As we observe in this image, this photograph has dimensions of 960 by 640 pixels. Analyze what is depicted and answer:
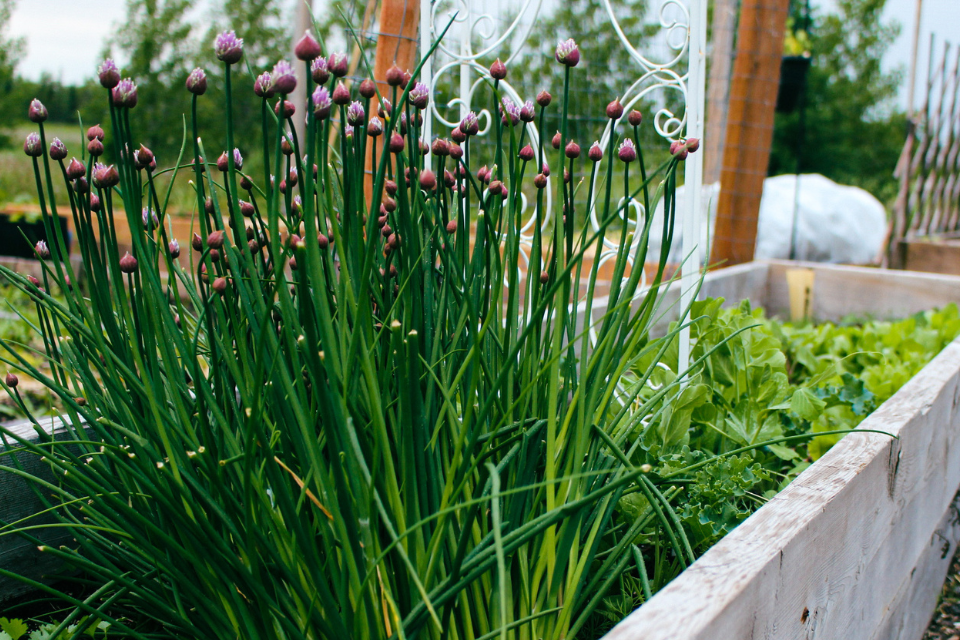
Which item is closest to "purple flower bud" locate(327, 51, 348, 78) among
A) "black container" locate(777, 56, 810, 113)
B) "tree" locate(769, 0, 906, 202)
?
"black container" locate(777, 56, 810, 113)

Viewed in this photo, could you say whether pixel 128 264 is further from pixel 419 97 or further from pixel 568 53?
pixel 568 53

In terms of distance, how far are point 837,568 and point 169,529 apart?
0.93 m

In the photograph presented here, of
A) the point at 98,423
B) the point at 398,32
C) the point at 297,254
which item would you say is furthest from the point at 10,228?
the point at 297,254

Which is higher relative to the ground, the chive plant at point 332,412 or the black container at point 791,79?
the black container at point 791,79

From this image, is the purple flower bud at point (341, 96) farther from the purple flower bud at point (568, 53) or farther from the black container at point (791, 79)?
the black container at point (791, 79)

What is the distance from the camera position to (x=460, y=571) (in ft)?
2.24

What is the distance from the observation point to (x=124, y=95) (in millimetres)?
657

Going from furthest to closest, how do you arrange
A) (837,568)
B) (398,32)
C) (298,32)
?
(298,32), (398,32), (837,568)

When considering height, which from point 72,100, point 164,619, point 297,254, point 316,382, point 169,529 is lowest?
point 164,619

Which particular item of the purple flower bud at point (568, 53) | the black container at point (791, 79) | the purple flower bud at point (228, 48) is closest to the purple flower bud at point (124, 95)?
the purple flower bud at point (228, 48)

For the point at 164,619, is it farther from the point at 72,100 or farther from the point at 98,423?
the point at 72,100

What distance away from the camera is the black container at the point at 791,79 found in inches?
202

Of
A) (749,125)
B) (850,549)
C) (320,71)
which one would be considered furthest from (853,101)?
(320,71)

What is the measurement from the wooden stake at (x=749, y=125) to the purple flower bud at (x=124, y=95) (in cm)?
315
